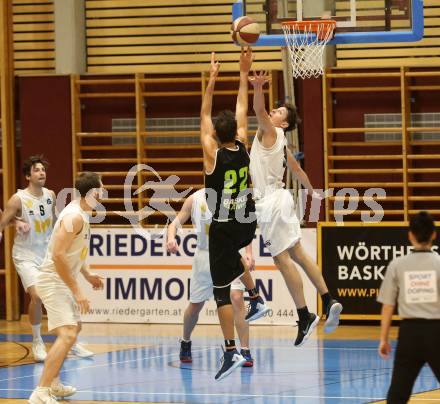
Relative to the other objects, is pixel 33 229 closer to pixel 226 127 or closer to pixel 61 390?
pixel 61 390

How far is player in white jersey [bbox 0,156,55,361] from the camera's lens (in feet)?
42.4

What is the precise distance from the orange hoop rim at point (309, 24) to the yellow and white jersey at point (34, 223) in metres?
3.62

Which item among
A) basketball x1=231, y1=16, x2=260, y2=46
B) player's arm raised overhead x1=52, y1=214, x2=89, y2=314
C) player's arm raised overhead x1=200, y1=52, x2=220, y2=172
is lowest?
player's arm raised overhead x1=52, y1=214, x2=89, y2=314

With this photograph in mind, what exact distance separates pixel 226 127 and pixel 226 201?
0.66 m

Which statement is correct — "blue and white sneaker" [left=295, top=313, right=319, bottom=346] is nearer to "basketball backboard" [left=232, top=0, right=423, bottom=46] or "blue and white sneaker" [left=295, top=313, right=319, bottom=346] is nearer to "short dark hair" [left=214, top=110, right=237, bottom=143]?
"short dark hair" [left=214, top=110, right=237, bottom=143]

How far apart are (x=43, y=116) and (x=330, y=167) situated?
14.6ft

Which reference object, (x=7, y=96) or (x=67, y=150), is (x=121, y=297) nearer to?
(x=67, y=150)

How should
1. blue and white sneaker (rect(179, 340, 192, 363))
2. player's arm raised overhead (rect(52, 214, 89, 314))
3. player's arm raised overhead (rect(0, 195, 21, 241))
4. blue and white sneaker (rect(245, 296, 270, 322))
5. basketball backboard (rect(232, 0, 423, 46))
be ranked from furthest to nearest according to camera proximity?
player's arm raised overhead (rect(0, 195, 21, 241))
blue and white sneaker (rect(179, 340, 192, 363))
basketball backboard (rect(232, 0, 423, 46))
blue and white sneaker (rect(245, 296, 270, 322))
player's arm raised overhead (rect(52, 214, 89, 314))

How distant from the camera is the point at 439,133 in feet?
53.4

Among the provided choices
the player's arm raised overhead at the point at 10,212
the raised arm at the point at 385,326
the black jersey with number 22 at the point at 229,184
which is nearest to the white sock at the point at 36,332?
the player's arm raised overhead at the point at 10,212

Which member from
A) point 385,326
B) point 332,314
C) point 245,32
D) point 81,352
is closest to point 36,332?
point 81,352

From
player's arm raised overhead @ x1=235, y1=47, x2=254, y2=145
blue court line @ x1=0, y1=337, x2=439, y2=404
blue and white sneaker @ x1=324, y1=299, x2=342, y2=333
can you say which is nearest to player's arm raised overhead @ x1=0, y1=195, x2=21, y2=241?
blue court line @ x1=0, y1=337, x2=439, y2=404

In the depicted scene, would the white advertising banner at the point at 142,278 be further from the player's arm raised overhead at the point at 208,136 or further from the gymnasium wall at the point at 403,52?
the player's arm raised overhead at the point at 208,136

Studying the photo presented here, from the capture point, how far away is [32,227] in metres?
13.3
